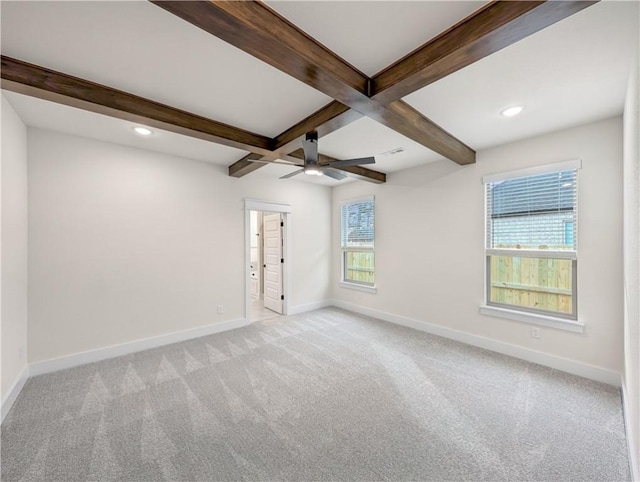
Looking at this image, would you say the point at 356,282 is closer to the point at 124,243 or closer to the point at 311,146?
the point at 311,146

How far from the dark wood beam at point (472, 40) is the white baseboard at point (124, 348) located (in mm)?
3938

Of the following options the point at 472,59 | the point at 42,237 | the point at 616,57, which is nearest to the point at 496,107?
the point at 616,57

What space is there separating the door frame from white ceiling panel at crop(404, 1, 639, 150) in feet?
10.1

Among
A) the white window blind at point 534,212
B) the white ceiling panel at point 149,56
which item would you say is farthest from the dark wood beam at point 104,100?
the white window blind at point 534,212

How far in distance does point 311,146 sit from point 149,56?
139 centimetres

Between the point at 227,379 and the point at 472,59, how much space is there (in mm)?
3380

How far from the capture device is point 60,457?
5.82 ft

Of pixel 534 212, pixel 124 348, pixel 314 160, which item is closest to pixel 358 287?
pixel 534 212

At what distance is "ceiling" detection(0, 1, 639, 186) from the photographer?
1.45 m

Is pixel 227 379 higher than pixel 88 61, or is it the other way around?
pixel 88 61

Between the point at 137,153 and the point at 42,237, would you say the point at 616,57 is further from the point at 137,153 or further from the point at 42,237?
the point at 42,237

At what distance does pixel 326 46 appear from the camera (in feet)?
5.50

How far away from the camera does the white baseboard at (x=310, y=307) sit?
17.2ft

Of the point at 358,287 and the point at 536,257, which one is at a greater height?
the point at 536,257
